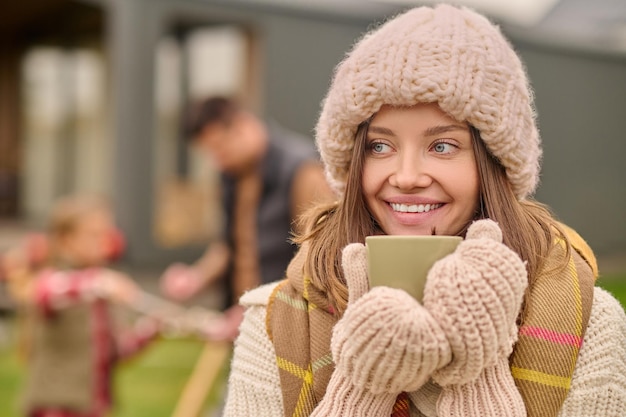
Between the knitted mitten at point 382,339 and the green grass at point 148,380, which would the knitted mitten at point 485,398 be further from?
the green grass at point 148,380

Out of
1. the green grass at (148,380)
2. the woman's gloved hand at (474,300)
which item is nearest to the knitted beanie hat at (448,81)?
the woman's gloved hand at (474,300)

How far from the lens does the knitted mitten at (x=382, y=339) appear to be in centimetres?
132

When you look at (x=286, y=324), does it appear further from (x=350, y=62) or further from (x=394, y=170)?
(x=350, y=62)

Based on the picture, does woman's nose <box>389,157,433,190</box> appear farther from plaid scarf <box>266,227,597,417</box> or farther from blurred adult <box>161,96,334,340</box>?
blurred adult <box>161,96,334,340</box>

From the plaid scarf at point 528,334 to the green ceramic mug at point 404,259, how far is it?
254 mm

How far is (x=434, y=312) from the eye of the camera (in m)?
1.35

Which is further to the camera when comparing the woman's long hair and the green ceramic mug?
the woman's long hair

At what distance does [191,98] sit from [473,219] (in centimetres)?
775

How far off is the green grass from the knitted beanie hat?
3449 millimetres

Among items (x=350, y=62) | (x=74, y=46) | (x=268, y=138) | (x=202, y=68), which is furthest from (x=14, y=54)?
(x=350, y=62)

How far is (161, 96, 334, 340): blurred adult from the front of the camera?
3951 millimetres

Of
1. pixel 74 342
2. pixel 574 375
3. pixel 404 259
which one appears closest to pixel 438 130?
pixel 404 259

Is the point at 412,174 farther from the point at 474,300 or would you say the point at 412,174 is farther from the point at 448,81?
the point at 474,300

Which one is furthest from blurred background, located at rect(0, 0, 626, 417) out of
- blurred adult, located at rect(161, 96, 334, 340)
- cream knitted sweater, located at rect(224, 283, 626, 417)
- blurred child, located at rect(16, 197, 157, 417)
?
cream knitted sweater, located at rect(224, 283, 626, 417)
